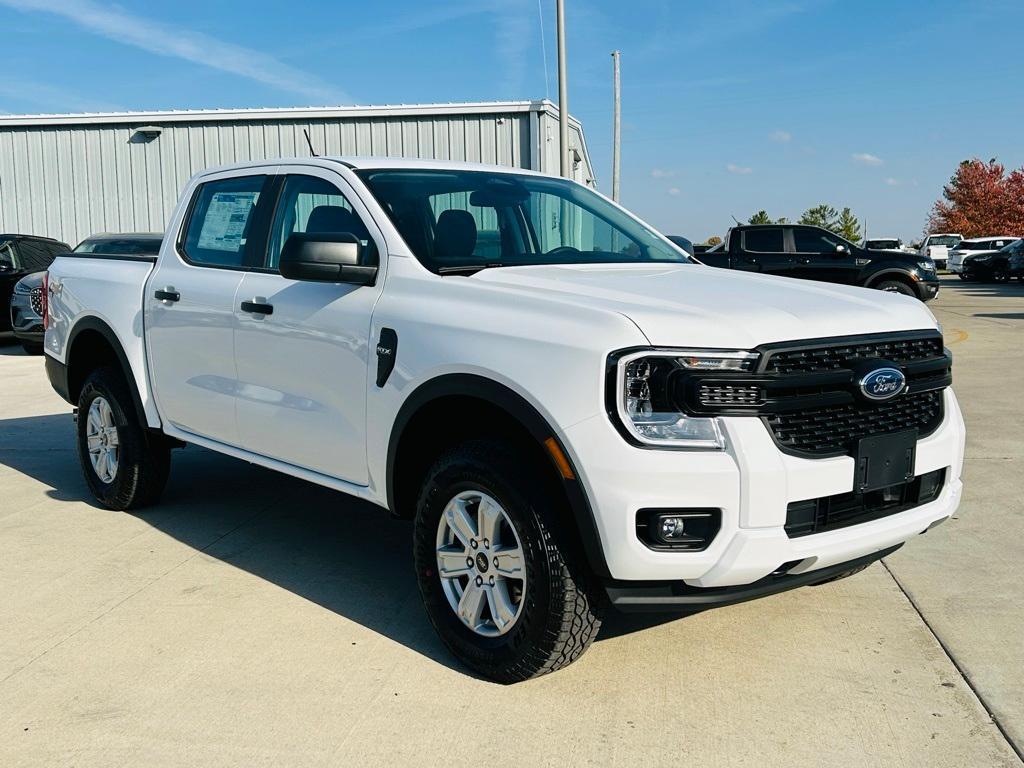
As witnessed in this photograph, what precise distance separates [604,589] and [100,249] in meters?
13.0

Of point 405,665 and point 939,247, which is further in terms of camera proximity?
point 939,247

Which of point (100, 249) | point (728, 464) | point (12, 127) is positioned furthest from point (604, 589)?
point (12, 127)

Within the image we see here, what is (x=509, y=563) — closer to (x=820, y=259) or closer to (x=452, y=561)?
(x=452, y=561)

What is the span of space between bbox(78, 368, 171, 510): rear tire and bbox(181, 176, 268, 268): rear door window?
36.8 inches

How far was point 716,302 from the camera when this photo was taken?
11.3 feet

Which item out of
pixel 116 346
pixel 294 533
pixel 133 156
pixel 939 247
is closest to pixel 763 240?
pixel 133 156

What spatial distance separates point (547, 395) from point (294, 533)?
259cm

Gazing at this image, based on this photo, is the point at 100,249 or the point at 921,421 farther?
the point at 100,249

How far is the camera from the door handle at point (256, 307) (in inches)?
175

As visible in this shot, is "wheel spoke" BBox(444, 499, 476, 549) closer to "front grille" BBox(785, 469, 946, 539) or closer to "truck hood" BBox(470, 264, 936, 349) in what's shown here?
"truck hood" BBox(470, 264, 936, 349)

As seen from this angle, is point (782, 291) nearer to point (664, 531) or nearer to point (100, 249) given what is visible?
point (664, 531)

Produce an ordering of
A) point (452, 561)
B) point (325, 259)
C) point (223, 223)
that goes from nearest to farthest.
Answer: point (452, 561)
point (325, 259)
point (223, 223)

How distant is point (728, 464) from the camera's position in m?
3.08

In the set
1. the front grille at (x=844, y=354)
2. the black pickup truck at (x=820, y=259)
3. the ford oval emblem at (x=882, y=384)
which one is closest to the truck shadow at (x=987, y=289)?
the black pickup truck at (x=820, y=259)
